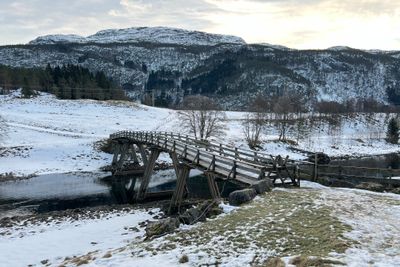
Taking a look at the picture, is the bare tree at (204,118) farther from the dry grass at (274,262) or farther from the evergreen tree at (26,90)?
the evergreen tree at (26,90)

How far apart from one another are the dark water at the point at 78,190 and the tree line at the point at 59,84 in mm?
67584

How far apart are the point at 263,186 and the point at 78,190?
26109 millimetres

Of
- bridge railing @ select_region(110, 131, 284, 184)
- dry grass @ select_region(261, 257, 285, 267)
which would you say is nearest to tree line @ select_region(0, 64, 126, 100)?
bridge railing @ select_region(110, 131, 284, 184)

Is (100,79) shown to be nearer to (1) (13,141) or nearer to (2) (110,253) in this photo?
(1) (13,141)

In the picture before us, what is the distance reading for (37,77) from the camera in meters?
119

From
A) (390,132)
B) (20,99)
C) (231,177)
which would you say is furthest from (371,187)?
(20,99)

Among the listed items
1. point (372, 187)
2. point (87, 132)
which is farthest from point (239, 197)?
point (87, 132)

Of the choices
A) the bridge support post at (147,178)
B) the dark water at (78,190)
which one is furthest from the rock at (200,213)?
the bridge support post at (147,178)

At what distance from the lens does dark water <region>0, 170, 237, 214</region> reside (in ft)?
110

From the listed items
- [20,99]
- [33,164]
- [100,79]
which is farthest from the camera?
[100,79]

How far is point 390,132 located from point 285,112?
90.7ft

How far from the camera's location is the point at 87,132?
7362cm

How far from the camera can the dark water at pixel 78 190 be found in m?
33.6

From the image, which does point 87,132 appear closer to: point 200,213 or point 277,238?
point 200,213
